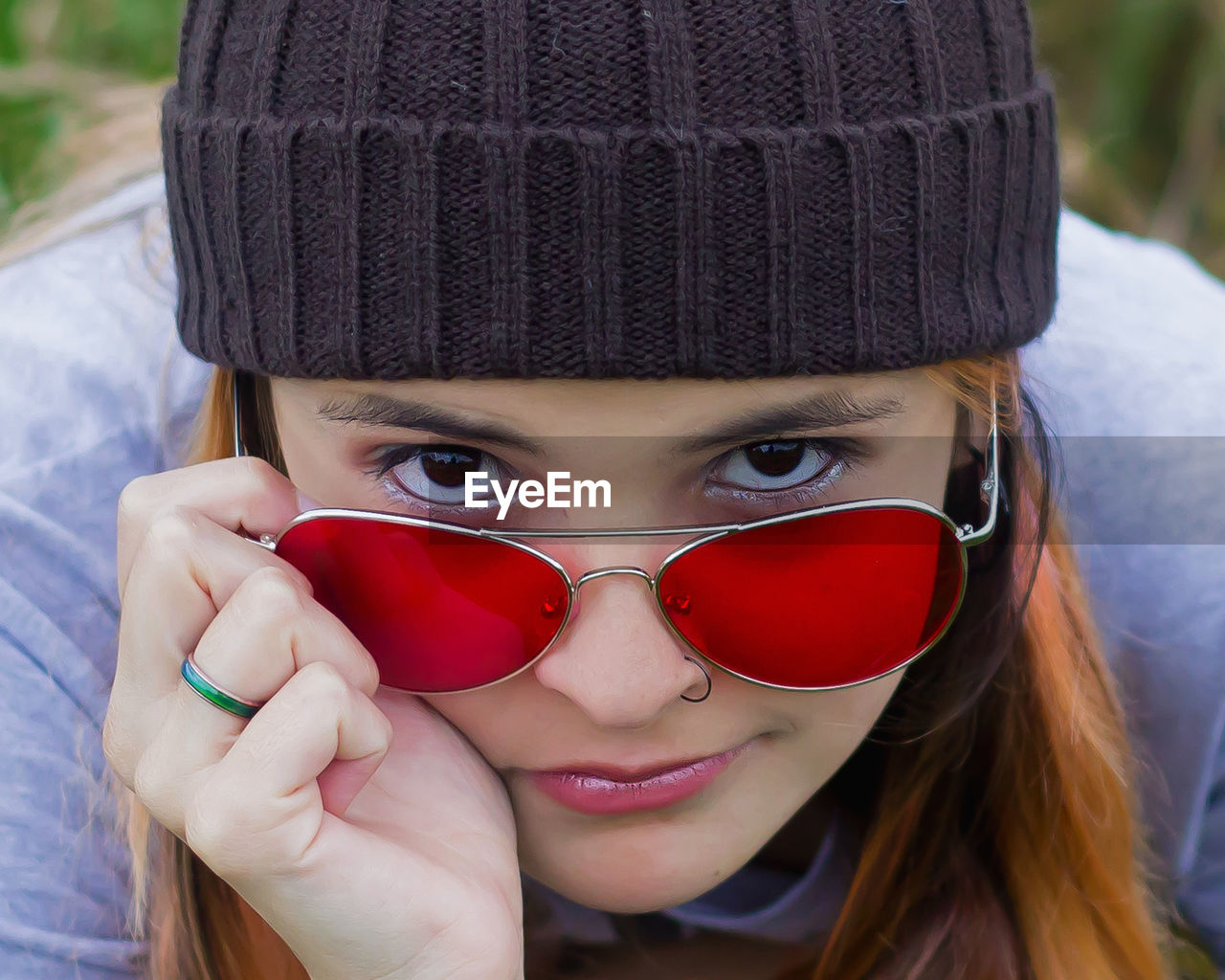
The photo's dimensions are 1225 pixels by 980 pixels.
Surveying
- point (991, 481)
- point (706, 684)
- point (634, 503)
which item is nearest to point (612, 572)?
point (634, 503)

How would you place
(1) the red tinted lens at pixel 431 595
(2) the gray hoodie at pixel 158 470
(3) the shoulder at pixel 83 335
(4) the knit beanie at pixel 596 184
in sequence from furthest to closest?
(3) the shoulder at pixel 83 335 → (2) the gray hoodie at pixel 158 470 → (1) the red tinted lens at pixel 431 595 → (4) the knit beanie at pixel 596 184

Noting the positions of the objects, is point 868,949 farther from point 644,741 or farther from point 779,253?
point 779,253

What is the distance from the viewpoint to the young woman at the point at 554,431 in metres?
1.06

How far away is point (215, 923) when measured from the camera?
4.82ft

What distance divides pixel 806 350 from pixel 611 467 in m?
0.21

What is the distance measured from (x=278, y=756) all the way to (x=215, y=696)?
9cm

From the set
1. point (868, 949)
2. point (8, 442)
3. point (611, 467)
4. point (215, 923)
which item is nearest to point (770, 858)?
point (868, 949)

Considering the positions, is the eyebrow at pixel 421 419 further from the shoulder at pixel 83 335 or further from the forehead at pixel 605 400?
the shoulder at pixel 83 335

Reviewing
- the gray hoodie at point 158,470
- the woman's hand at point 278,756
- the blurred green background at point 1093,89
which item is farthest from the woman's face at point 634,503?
the blurred green background at point 1093,89

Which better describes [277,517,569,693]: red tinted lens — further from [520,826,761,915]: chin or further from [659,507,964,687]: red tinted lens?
[520,826,761,915]: chin

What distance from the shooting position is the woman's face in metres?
1.11

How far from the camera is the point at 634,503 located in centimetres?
115

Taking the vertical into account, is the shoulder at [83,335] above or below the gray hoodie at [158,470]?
above

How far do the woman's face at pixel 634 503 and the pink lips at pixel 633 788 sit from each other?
0.02 m
